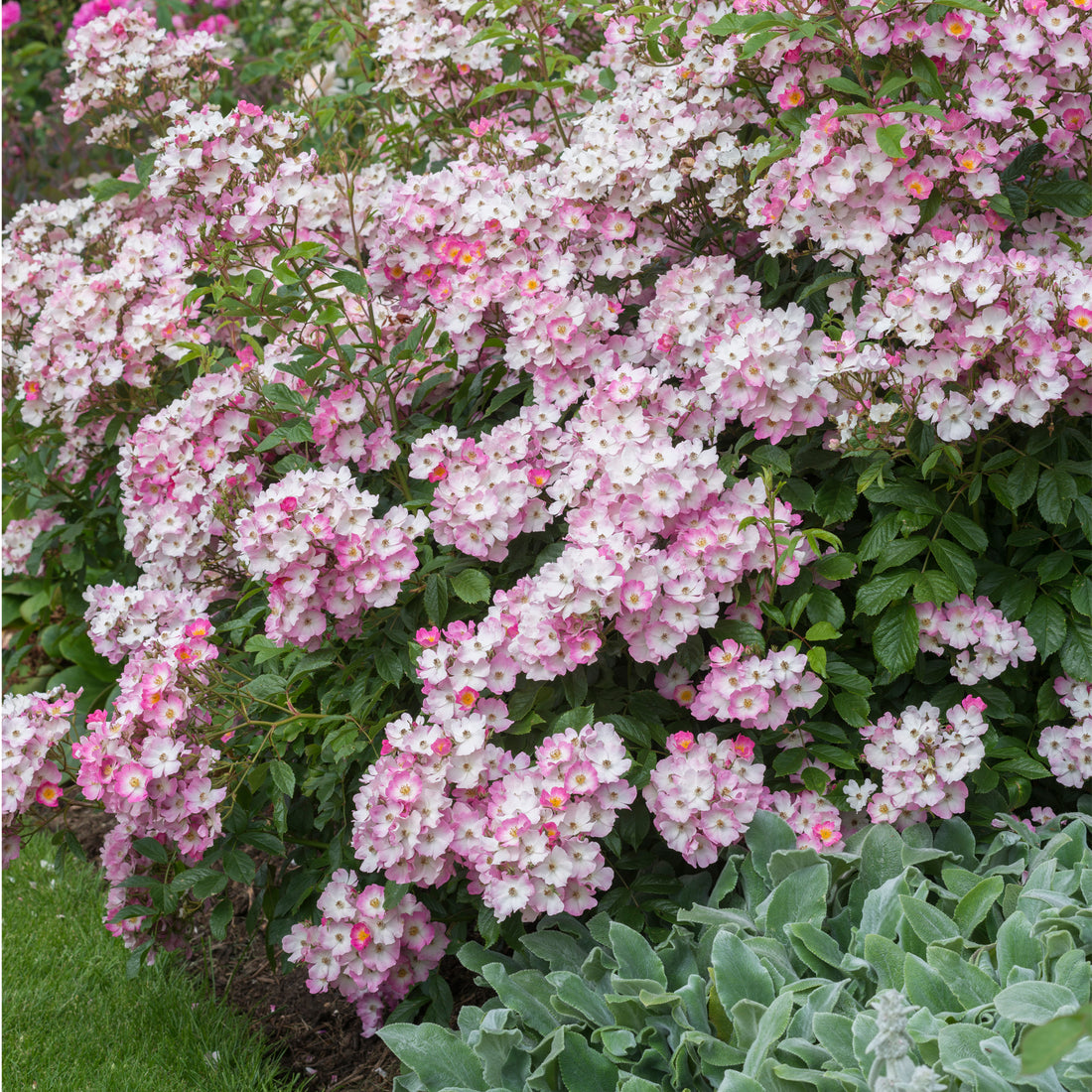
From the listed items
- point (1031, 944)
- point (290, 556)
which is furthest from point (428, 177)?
point (1031, 944)

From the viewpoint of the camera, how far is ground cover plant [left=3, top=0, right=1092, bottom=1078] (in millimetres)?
2016

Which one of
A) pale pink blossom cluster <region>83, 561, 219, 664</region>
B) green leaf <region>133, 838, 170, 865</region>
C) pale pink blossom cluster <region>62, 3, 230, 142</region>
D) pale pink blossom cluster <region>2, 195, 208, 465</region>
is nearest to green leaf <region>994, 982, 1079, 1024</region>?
green leaf <region>133, 838, 170, 865</region>

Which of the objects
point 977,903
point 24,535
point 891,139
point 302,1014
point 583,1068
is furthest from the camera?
point 24,535

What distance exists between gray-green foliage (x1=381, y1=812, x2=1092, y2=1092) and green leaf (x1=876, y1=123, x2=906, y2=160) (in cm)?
113

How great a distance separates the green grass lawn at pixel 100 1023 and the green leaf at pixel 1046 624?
162 cm

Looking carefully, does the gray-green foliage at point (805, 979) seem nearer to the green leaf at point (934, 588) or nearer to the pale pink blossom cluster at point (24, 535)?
the green leaf at point (934, 588)

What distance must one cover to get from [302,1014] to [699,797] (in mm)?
1145

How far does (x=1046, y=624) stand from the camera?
2.11 metres

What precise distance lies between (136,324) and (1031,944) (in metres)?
2.21

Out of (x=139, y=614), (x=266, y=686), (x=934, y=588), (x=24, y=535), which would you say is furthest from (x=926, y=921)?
(x=24, y=535)

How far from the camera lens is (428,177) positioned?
2.46 metres

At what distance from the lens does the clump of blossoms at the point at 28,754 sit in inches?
83.2

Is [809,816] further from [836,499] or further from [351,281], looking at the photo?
[351,281]

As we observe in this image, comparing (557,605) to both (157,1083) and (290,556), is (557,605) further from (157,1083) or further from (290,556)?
(157,1083)
